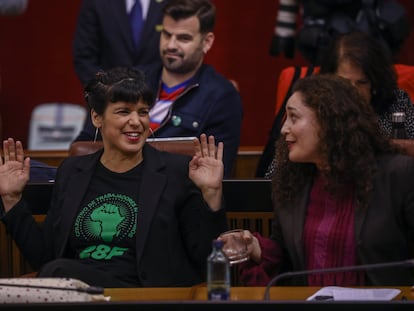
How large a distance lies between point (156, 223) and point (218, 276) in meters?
0.84

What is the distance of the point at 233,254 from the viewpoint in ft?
10.8

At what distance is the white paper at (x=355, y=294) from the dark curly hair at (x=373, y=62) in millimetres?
1455

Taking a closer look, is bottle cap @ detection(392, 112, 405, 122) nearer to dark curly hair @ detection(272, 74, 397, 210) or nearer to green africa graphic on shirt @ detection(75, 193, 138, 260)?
dark curly hair @ detection(272, 74, 397, 210)

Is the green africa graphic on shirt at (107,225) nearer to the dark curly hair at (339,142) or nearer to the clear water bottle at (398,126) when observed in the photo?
the dark curly hair at (339,142)

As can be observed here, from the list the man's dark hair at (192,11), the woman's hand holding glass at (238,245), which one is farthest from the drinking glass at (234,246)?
the man's dark hair at (192,11)

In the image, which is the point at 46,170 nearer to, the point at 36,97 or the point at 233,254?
the point at 233,254

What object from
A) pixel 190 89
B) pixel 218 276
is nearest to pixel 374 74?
pixel 190 89

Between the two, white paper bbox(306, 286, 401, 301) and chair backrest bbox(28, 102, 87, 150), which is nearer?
white paper bbox(306, 286, 401, 301)

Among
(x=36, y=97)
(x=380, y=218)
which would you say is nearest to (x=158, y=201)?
(x=380, y=218)

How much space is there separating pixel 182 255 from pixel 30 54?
12.6 feet

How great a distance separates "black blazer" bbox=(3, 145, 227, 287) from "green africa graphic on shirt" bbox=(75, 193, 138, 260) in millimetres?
34

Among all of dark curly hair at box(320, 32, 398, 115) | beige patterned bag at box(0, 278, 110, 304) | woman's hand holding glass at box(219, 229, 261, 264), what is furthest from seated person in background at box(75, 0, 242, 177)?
beige patterned bag at box(0, 278, 110, 304)

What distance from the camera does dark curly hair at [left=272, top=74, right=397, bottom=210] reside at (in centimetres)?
346
